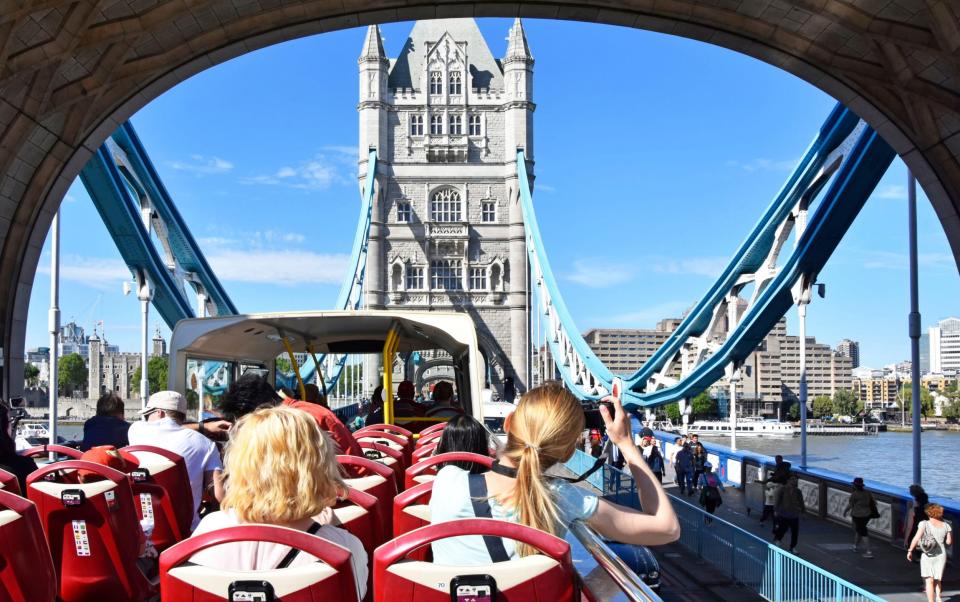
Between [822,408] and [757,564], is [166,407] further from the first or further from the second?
[822,408]

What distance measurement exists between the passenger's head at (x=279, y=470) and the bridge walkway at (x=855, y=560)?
7.34m

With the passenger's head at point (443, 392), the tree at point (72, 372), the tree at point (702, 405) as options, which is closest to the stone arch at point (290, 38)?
the passenger's head at point (443, 392)

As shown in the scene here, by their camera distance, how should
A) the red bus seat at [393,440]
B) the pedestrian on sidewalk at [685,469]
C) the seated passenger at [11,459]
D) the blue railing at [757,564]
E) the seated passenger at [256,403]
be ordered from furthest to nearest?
1. the pedestrian on sidewalk at [685,469]
2. the red bus seat at [393,440]
3. the blue railing at [757,564]
4. the seated passenger at [256,403]
5. the seated passenger at [11,459]

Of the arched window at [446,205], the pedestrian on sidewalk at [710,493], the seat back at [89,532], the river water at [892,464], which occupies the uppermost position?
the arched window at [446,205]

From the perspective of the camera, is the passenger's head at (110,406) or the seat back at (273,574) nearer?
the seat back at (273,574)

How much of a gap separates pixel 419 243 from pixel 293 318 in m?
47.0

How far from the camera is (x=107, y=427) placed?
6020mm

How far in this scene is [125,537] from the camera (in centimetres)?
388

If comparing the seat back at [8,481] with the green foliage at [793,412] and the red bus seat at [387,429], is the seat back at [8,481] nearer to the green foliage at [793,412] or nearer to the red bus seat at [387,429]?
the red bus seat at [387,429]

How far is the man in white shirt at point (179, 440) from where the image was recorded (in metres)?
4.74

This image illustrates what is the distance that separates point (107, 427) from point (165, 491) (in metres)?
1.80

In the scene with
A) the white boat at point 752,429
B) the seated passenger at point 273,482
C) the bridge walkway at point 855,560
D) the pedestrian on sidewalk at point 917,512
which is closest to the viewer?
the seated passenger at point 273,482

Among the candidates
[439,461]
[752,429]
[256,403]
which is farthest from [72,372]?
[439,461]

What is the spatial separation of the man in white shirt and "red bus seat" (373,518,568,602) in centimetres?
268
